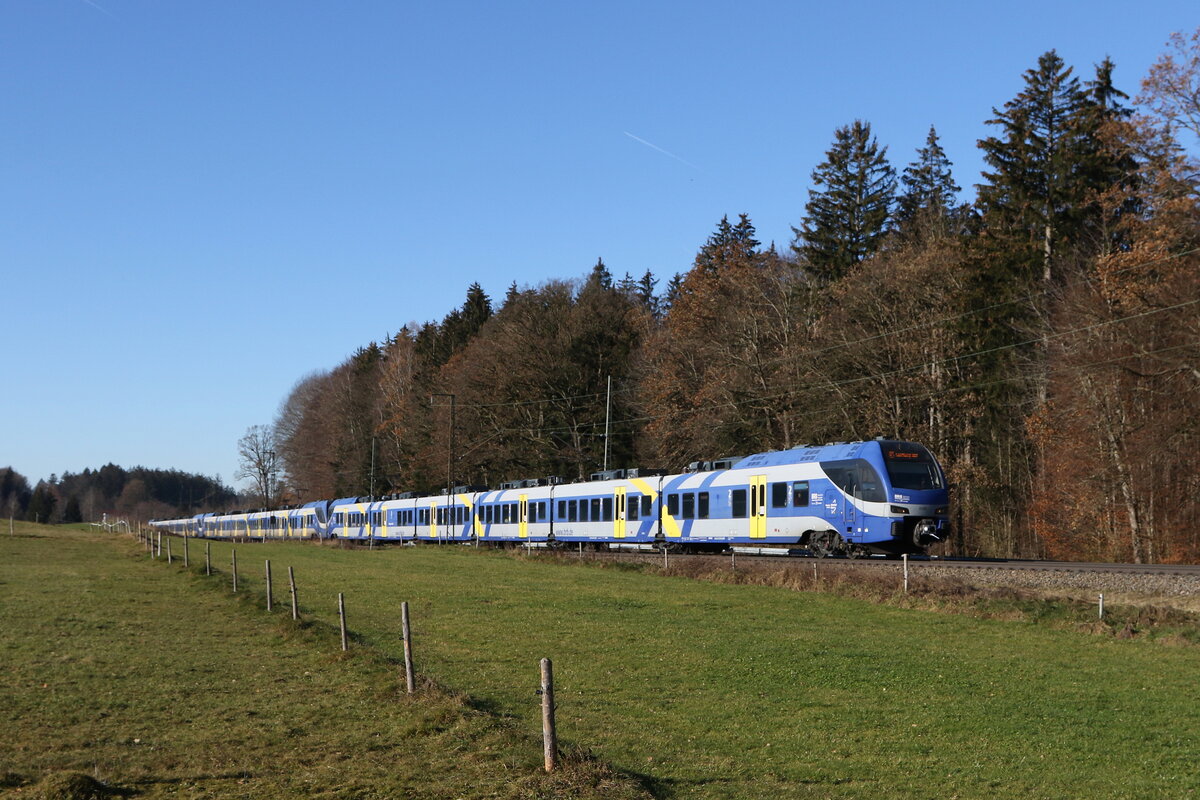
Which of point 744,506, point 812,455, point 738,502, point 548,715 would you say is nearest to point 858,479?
point 812,455

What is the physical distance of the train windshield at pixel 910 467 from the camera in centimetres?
3303

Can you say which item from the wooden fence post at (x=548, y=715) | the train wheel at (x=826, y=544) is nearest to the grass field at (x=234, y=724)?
the wooden fence post at (x=548, y=715)

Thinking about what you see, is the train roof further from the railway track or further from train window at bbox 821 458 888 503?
the railway track

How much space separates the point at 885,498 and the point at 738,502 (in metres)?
7.05

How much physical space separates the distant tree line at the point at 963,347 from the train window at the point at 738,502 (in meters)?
10.9

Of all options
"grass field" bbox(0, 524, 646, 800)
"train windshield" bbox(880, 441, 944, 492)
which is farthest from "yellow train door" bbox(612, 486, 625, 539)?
"grass field" bbox(0, 524, 646, 800)

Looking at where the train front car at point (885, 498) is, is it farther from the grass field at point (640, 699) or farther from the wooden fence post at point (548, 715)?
the wooden fence post at point (548, 715)

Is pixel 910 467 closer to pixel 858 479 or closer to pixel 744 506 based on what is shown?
pixel 858 479

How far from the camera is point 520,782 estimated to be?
10.3 meters

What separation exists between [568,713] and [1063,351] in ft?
108

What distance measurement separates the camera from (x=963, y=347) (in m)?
49.2

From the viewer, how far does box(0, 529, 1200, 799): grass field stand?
437 inches

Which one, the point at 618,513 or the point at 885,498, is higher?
the point at 885,498

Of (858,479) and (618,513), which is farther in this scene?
(618,513)
